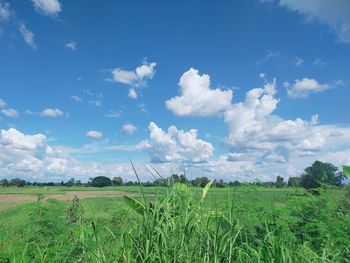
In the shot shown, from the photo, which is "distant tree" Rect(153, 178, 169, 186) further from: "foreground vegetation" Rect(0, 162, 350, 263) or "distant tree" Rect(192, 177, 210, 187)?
"distant tree" Rect(192, 177, 210, 187)

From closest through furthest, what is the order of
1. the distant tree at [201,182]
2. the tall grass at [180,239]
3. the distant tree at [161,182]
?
the tall grass at [180,239]
the distant tree at [161,182]
the distant tree at [201,182]

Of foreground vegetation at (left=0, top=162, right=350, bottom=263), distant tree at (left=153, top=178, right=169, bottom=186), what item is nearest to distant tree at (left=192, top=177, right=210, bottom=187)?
foreground vegetation at (left=0, top=162, right=350, bottom=263)

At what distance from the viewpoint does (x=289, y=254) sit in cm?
394

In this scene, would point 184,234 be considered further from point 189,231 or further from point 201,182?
point 201,182

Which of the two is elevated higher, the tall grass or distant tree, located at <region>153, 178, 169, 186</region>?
distant tree, located at <region>153, 178, 169, 186</region>

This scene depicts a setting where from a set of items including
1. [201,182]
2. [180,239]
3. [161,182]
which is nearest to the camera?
[180,239]

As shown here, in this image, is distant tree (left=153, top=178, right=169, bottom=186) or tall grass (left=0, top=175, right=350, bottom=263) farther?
distant tree (left=153, top=178, right=169, bottom=186)

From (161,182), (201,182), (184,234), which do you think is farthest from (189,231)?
(201,182)

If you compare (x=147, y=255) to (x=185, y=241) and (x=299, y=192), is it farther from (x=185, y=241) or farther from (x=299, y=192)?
(x=299, y=192)

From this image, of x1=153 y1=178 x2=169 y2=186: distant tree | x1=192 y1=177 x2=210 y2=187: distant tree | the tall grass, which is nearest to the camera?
the tall grass

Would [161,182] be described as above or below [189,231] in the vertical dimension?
above

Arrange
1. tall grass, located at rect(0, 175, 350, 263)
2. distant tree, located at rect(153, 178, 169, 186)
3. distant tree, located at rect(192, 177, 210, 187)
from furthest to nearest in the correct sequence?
1. distant tree, located at rect(192, 177, 210, 187)
2. distant tree, located at rect(153, 178, 169, 186)
3. tall grass, located at rect(0, 175, 350, 263)

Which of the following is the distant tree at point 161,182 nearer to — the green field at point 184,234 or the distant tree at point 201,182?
the green field at point 184,234

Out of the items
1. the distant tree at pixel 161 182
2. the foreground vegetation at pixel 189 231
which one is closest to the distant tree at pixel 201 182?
the foreground vegetation at pixel 189 231
